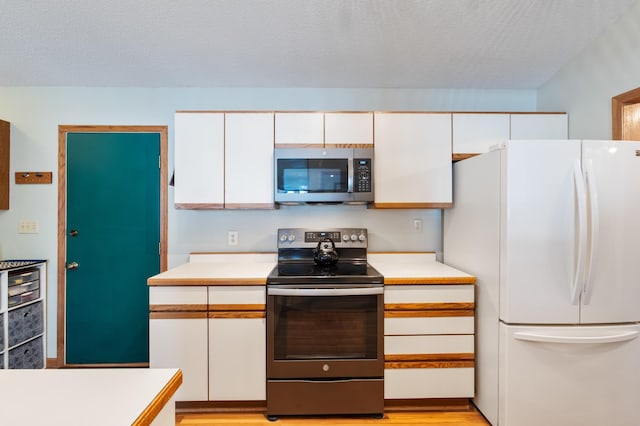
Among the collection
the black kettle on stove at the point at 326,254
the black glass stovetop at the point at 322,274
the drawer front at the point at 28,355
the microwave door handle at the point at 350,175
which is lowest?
the drawer front at the point at 28,355

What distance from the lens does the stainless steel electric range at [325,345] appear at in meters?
2.05

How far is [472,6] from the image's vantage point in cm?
179

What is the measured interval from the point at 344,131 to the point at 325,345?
4.86ft

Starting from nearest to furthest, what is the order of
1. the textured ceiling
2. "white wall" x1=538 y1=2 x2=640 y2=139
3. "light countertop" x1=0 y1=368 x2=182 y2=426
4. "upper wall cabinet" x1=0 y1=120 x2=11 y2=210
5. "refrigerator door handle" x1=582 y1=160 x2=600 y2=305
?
"light countertop" x1=0 y1=368 x2=182 y2=426 < "refrigerator door handle" x1=582 y1=160 x2=600 y2=305 < the textured ceiling < "white wall" x1=538 y1=2 x2=640 y2=139 < "upper wall cabinet" x1=0 y1=120 x2=11 y2=210

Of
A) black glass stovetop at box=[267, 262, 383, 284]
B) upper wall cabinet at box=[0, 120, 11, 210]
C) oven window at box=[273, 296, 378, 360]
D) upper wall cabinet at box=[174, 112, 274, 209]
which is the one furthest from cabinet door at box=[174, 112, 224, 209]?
upper wall cabinet at box=[0, 120, 11, 210]

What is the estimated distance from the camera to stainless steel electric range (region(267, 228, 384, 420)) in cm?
A: 205

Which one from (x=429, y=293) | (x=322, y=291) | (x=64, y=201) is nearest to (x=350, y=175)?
(x=322, y=291)

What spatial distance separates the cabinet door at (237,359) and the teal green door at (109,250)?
1061 mm

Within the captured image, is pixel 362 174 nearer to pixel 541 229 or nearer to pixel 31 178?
pixel 541 229

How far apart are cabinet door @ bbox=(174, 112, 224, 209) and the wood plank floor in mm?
1410

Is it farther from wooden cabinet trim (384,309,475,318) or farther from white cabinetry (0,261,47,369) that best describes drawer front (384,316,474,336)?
white cabinetry (0,261,47,369)

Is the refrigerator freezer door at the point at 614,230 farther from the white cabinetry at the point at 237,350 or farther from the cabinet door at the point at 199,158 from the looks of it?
the cabinet door at the point at 199,158

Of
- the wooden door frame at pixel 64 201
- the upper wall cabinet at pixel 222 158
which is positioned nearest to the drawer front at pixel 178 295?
the upper wall cabinet at pixel 222 158

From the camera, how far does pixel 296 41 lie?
6.98 feet
